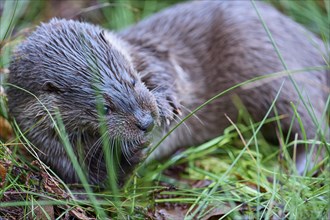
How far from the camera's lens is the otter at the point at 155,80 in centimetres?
307

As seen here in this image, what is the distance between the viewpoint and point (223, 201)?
316 centimetres

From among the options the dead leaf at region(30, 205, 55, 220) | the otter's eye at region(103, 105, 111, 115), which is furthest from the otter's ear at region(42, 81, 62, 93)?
the dead leaf at region(30, 205, 55, 220)

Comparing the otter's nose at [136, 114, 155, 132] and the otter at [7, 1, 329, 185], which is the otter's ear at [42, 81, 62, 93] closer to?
the otter at [7, 1, 329, 185]

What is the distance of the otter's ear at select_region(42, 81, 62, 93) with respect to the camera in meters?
3.13

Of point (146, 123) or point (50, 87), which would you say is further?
point (50, 87)

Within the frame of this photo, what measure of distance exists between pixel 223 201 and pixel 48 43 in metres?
1.24

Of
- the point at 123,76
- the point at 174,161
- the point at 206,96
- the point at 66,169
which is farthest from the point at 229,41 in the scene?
the point at 66,169

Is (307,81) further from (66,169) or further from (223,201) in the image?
(66,169)

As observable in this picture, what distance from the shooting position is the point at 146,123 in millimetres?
2959

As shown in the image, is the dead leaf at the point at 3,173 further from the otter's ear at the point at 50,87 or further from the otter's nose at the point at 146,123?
the otter's nose at the point at 146,123

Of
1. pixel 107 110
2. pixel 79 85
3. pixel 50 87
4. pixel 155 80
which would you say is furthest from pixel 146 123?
pixel 155 80

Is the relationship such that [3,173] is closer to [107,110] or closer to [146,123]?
[107,110]

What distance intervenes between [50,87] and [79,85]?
180 mm

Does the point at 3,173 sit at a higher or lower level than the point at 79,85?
lower
